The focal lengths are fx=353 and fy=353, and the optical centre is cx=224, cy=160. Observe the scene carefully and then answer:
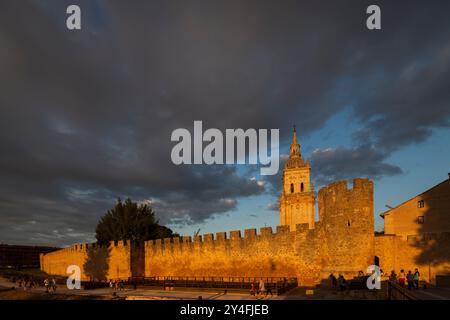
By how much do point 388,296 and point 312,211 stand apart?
47.9m

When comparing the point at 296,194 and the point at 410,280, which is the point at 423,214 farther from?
the point at 296,194

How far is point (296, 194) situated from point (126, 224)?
31.0 m

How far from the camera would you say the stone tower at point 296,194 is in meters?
59.8

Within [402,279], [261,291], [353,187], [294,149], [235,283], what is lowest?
[235,283]

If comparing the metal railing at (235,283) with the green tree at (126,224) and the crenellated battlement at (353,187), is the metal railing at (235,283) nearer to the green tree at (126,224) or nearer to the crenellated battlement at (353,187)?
the crenellated battlement at (353,187)

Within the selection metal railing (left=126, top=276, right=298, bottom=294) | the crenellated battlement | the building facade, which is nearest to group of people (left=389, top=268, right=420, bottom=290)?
the crenellated battlement

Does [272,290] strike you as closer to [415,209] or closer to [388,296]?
[388,296]

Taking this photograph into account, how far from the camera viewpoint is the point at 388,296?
13000mm

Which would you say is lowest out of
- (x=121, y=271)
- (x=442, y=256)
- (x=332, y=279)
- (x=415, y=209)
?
(x=121, y=271)

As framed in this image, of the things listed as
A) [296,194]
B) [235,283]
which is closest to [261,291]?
[235,283]

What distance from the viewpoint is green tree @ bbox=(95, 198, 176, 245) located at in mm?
40906

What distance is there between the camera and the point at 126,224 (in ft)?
135

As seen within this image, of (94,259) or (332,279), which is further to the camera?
(94,259)
